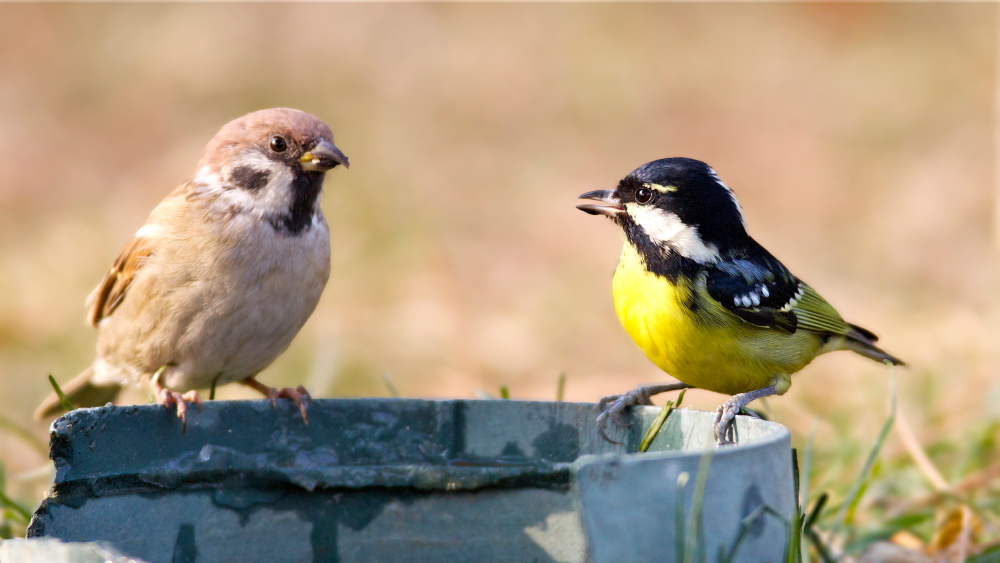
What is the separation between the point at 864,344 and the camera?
16.8 ft

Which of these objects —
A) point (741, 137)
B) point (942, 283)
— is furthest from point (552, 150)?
point (942, 283)

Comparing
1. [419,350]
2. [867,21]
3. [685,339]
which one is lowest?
[685,339]

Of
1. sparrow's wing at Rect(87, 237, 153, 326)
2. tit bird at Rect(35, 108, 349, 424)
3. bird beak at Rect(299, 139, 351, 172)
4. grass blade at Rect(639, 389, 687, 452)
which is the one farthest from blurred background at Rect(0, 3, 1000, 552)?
grass blade at Rect(639, 389, 687, 452)

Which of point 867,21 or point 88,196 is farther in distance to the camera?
point 867,21

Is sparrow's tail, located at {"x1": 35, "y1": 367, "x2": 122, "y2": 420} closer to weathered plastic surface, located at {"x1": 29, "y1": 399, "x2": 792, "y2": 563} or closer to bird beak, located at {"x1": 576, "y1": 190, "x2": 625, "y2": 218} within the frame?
weathered plastic surface, located at {"x1": 29, "y1": 399, "x2": 792, "y2": 563}

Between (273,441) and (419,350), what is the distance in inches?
195

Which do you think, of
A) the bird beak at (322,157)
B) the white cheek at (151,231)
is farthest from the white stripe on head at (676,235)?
the white cheek at (151,231)

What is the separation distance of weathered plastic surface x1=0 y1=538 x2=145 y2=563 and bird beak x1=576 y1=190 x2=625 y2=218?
247 centimetres

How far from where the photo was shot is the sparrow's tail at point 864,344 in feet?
16.5

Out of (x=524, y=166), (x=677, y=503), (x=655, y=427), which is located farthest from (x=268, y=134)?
(x=524, y=166)

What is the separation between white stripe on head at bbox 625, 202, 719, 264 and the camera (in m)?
4.61

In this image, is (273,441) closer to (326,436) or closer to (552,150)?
(326,436)

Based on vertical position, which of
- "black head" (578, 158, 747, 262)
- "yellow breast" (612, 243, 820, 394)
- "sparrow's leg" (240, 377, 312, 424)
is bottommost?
"sparrow's leg" (240, 377, 312, 424)

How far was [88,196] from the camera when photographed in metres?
11.9
